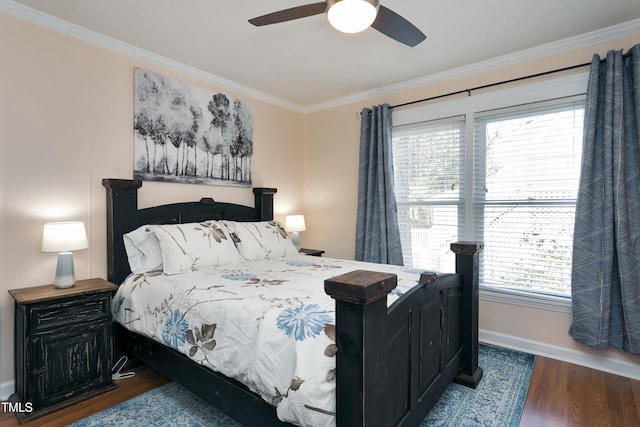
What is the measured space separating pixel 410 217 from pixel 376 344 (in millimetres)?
2511

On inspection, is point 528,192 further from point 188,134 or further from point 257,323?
point 188,134

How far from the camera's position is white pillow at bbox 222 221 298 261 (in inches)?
118

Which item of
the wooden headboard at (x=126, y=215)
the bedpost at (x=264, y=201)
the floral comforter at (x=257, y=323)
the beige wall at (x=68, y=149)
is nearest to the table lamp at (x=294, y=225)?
the bedpost at (x=264, y=201)

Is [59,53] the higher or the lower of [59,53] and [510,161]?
the higher

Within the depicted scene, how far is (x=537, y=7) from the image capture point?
2.22 metres

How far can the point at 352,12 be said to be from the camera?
1.59m

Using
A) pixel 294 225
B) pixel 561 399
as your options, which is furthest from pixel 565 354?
pixel 294 225

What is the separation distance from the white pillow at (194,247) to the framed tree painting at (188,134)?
0.60 m

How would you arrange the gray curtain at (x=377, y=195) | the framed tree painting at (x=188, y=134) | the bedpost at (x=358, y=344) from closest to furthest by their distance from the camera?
the bedpost at (x=358, y=344) < the framed tree painting at (x=188, y=134) < the gray curtain at (x=377, y=195)

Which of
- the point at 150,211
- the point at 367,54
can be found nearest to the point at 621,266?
the point at 367,54

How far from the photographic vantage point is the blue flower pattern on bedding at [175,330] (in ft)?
6.18

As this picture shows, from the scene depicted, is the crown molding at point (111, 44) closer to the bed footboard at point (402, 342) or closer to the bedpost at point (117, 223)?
the bedpost at point (117, 223)

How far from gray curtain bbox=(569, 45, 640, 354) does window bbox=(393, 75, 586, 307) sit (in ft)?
0.50

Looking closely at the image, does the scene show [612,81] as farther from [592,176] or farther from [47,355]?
[47,355]
